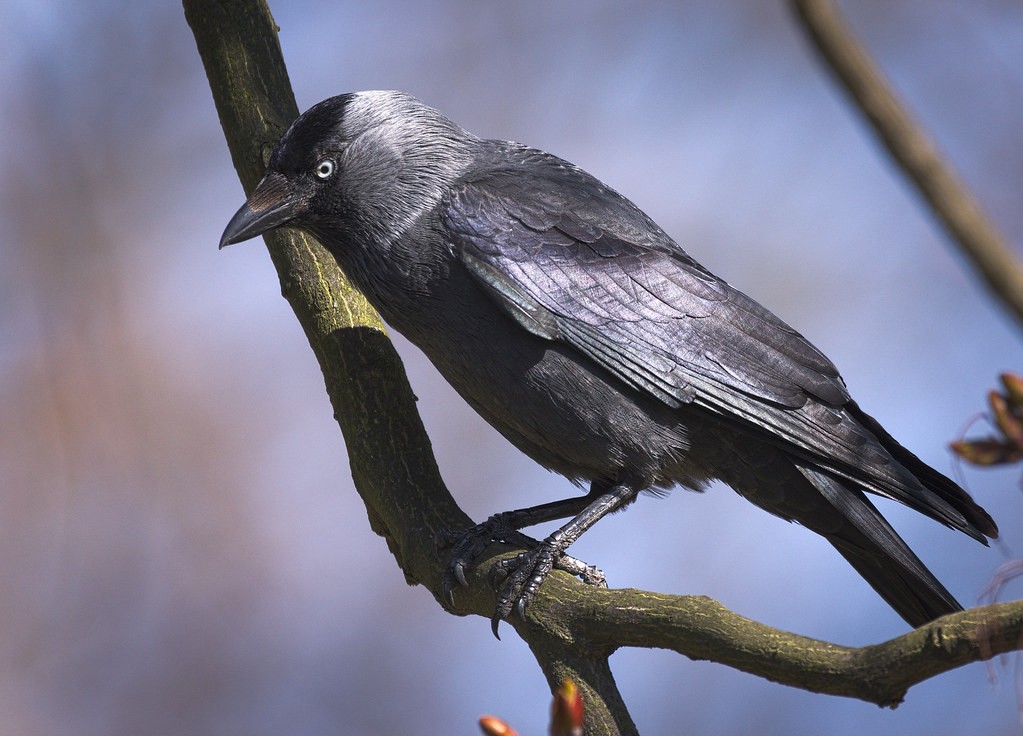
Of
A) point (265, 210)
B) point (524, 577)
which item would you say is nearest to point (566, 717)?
point (524, 577)

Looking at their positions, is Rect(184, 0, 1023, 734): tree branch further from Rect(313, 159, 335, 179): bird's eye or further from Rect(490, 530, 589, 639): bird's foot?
Rect(313, 159, 335, 179): bird's eye

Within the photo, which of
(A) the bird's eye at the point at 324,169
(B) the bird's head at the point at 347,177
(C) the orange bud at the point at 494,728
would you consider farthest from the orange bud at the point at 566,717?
(A) the bird's eye at the point at 324,169

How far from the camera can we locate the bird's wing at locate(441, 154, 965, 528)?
361cm

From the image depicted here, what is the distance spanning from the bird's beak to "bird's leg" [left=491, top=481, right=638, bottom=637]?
1.49 meters

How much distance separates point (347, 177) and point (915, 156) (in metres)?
3.03

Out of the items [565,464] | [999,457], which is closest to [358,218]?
[565,464]

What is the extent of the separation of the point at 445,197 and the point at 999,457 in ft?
9.09

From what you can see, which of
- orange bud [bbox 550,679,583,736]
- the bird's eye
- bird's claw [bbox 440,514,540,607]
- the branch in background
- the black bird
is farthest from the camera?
the bird's eye

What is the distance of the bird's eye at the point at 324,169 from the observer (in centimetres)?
399

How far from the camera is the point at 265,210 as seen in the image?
3895 millimetres

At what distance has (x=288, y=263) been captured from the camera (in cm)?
427

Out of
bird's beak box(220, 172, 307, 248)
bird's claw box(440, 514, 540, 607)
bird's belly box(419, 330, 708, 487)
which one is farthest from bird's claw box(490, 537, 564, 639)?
bird's beak box(220, 172, 307, 248)

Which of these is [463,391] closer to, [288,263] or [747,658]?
[288,263]

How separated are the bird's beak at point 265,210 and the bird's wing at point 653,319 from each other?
59 cm
